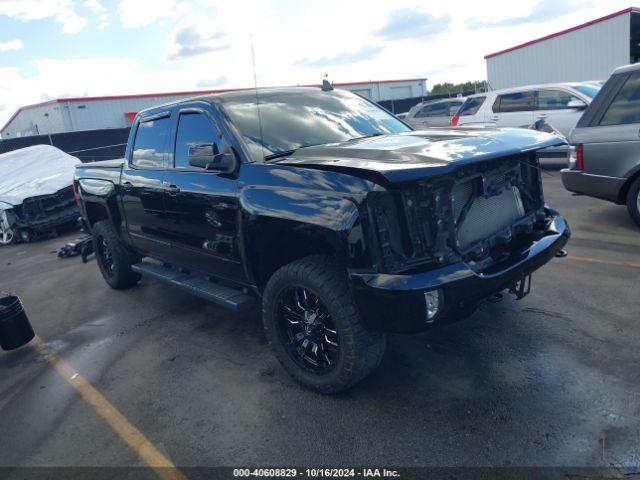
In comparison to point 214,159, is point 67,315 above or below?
below

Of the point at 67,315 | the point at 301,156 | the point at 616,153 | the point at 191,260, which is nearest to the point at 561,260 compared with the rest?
the point at 616,153

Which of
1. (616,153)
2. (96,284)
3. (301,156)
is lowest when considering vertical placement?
(96,284)

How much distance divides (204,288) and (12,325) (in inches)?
79.1

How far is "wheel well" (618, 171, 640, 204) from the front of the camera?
5.93m

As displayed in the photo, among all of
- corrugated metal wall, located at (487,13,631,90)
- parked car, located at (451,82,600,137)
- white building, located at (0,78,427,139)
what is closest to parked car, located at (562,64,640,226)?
parked car, located at (451,82,600,137)

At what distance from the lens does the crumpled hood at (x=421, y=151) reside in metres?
2.82

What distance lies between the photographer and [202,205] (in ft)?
13.2

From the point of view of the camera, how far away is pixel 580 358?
3510 mm

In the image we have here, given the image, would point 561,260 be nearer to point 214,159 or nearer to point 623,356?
point 623,356

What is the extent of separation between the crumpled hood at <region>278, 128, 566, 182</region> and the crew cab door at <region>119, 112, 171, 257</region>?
65.7 inches

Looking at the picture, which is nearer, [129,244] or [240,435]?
[240,435]

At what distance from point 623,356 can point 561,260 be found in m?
2.17

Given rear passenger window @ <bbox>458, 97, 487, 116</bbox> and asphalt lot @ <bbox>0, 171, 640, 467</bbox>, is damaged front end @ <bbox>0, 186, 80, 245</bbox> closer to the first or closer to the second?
asphalt lot @ <bbox>0, 171, 640, 467</bbox>

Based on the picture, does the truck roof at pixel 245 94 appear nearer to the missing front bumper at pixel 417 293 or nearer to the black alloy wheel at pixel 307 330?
the black alloy wheel at pixel 307 330
